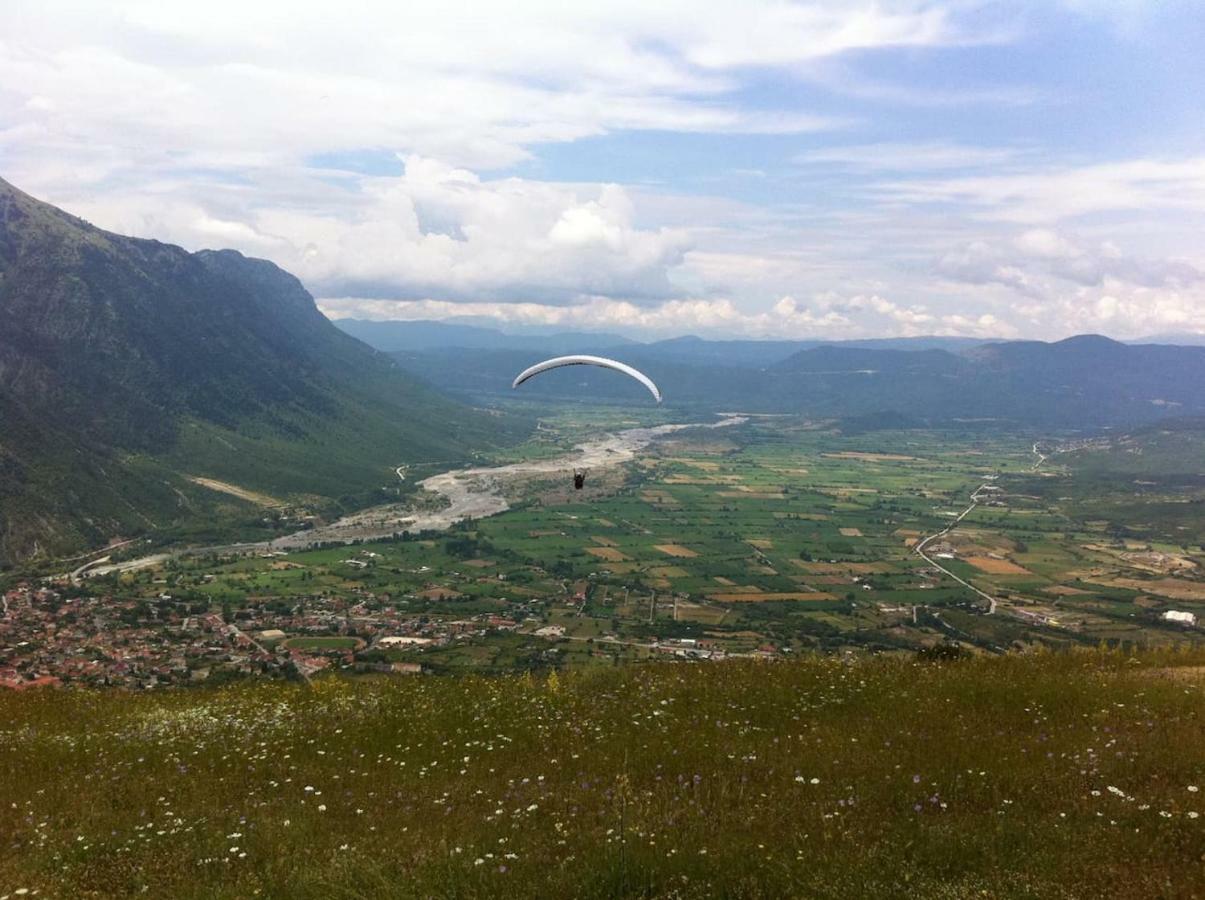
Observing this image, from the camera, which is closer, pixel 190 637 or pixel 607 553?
pixel 190 637

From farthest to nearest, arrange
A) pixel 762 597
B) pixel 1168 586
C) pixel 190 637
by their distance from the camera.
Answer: pixel 1168 586, pixel 762 597, pixel 190 637

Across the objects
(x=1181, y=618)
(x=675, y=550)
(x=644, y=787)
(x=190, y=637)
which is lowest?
(x=190, y=637)

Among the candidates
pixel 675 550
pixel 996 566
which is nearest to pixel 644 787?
pixel 675 550

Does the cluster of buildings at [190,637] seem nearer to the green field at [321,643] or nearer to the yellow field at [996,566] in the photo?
the green field at [321,643]

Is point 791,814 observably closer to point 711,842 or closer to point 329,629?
point 711,842

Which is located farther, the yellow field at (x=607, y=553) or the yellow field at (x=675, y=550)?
the yellow field at (x=675, y=550)

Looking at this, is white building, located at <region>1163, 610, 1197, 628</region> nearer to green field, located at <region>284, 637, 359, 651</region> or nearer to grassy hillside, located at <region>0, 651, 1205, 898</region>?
grassy hillside, located at <region>0, 651, 1205, 898</region>

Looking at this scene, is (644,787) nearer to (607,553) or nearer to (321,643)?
(321,643)

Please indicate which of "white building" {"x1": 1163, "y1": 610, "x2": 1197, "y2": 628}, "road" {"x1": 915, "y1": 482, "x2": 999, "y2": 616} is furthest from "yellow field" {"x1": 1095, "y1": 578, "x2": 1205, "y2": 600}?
"road" {"x1": 915, "y1": 482, "x2": 999, "y2": 616}

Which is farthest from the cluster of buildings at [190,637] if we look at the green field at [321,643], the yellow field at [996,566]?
the yellow field at [996,566]
